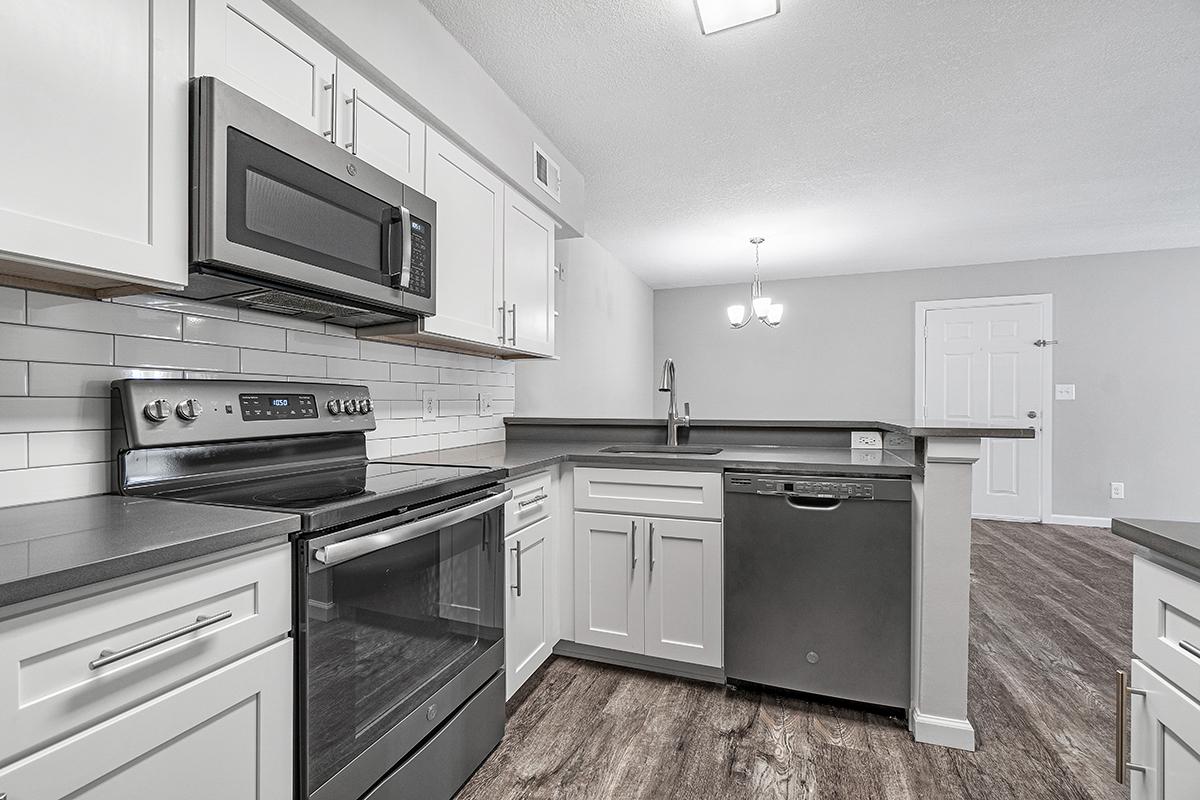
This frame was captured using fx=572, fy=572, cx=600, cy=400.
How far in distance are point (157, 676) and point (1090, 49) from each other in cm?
333

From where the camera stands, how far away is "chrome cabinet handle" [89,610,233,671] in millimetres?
766

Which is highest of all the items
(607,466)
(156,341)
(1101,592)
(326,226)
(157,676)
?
(326,226)

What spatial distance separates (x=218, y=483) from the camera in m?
1.38

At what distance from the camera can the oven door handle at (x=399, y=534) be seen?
1.08m

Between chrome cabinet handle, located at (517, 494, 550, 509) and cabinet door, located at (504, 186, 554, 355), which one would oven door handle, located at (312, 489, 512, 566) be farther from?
cabinet door, located at (504, 186, 554, 355)

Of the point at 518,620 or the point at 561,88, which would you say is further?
the point at 561,88

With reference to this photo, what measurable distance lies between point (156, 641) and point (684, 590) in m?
1.69

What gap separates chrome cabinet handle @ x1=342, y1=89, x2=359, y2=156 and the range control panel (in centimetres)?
68

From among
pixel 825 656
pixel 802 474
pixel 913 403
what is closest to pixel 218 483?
pixel 802 474

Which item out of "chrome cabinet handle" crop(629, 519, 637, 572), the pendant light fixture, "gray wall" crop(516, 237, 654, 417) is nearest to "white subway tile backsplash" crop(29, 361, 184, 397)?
"chrome cabinet handle" crop(629, 519, 637, 572)

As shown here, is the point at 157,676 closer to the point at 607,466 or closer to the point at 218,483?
the point at 218,483

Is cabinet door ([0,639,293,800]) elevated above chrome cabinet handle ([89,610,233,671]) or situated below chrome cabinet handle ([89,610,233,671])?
below

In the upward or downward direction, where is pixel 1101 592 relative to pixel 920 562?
downward

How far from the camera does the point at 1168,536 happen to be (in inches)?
32.6
